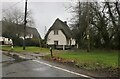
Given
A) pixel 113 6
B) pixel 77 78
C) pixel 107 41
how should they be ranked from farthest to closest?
pixel 107 41, pixel 113 6, pixel 77 78

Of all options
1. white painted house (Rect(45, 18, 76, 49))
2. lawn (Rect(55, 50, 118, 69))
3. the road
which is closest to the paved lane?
the road

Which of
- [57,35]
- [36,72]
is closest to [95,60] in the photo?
[36,72]

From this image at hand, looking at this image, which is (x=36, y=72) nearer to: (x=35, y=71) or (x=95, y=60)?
(x=35, y=71)

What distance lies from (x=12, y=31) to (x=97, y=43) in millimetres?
21944

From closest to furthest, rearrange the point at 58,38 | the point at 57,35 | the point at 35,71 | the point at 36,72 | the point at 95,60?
the point at 36,72, the point at 35,71, the point at 95,60, the point at 57,35, the point at 58,38

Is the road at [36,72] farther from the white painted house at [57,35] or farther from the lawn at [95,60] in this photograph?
the white painted house at [57,35]

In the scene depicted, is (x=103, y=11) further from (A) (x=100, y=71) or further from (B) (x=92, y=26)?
(A) (x=100, y=71)

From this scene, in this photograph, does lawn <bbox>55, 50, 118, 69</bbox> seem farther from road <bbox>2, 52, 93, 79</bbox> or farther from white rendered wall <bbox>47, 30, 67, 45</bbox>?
white rendered wall <bbox>47, 30, 67, 45</bbox>

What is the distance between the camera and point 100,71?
15633 millimetres

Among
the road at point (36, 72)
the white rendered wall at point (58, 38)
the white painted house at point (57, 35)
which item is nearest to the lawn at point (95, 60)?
the road at point (36, 72)

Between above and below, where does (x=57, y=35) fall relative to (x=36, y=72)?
above

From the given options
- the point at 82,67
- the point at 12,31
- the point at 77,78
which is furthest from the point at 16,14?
the point at 77,78

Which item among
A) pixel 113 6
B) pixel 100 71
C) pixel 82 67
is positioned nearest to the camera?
pixel 100 71

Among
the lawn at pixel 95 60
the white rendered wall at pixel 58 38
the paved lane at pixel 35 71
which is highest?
the white rendered wall at pixel 58 38
